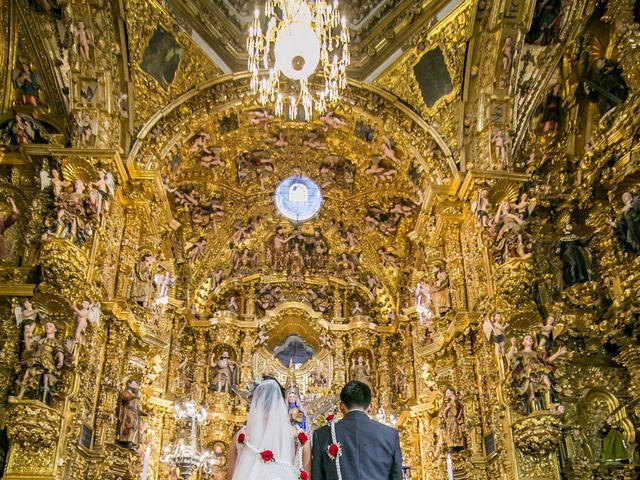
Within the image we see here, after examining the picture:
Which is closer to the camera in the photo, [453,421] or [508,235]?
[508,235]

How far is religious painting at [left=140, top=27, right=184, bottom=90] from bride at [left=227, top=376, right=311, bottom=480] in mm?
10367

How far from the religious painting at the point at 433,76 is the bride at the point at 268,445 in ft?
35.1

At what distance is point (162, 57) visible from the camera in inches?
558

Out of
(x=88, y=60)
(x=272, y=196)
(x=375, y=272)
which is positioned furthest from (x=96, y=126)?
(x=375, y=272)

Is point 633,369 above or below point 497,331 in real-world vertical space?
below

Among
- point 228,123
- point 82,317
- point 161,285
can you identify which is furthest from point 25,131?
point 228,123

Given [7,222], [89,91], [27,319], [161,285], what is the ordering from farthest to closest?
[161,285], [89,91], [7,222], [27,319]

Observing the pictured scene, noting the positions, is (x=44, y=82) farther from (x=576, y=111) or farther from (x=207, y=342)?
(x=576, y=111)

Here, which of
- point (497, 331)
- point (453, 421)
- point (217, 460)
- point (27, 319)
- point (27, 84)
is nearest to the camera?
point (27, 319)

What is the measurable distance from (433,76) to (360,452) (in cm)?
1199

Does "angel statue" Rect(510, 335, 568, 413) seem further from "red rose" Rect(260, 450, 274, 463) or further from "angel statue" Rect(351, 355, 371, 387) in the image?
"red rose" Rect(260, 450, 274, 463)

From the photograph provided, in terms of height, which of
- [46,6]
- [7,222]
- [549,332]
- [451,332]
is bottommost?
[549,332]

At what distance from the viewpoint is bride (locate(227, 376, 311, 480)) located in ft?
15.8

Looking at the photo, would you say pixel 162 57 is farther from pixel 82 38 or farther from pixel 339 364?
pixel 339 364
